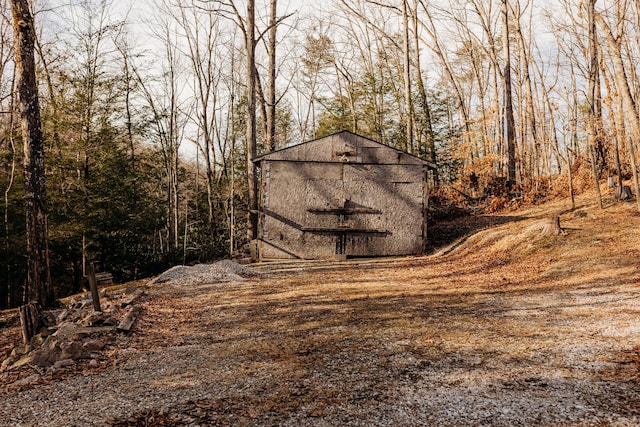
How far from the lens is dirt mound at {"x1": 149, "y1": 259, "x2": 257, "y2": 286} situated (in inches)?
450

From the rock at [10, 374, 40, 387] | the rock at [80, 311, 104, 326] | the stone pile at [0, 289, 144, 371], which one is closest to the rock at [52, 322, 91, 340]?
the stone pile at [0, 289, 144, 371]

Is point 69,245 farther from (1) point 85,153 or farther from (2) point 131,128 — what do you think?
(2) point 131,128

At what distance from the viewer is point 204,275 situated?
38.7 ft

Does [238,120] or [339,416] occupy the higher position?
[238,120]

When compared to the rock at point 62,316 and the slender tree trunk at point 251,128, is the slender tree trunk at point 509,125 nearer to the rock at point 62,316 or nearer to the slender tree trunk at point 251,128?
the slender tree trunk at point 251,128

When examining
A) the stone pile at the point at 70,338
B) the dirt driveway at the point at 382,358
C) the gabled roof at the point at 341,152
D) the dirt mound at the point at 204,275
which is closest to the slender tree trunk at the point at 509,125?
the gabled roof at the point at 341,152

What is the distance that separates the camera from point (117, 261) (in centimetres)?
1905

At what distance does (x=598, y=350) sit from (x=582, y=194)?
629 inches

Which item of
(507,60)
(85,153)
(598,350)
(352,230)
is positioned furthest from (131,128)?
(598,350)

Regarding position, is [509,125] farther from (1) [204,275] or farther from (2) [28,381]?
(2) [28,381]

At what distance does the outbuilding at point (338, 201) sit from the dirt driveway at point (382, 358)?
16.3 feet

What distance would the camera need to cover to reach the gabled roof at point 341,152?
14.8 meters

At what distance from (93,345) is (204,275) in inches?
233

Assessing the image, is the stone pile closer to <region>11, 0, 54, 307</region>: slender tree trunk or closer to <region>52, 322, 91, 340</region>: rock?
<region>52, 322, 91, 340</region>: rock
